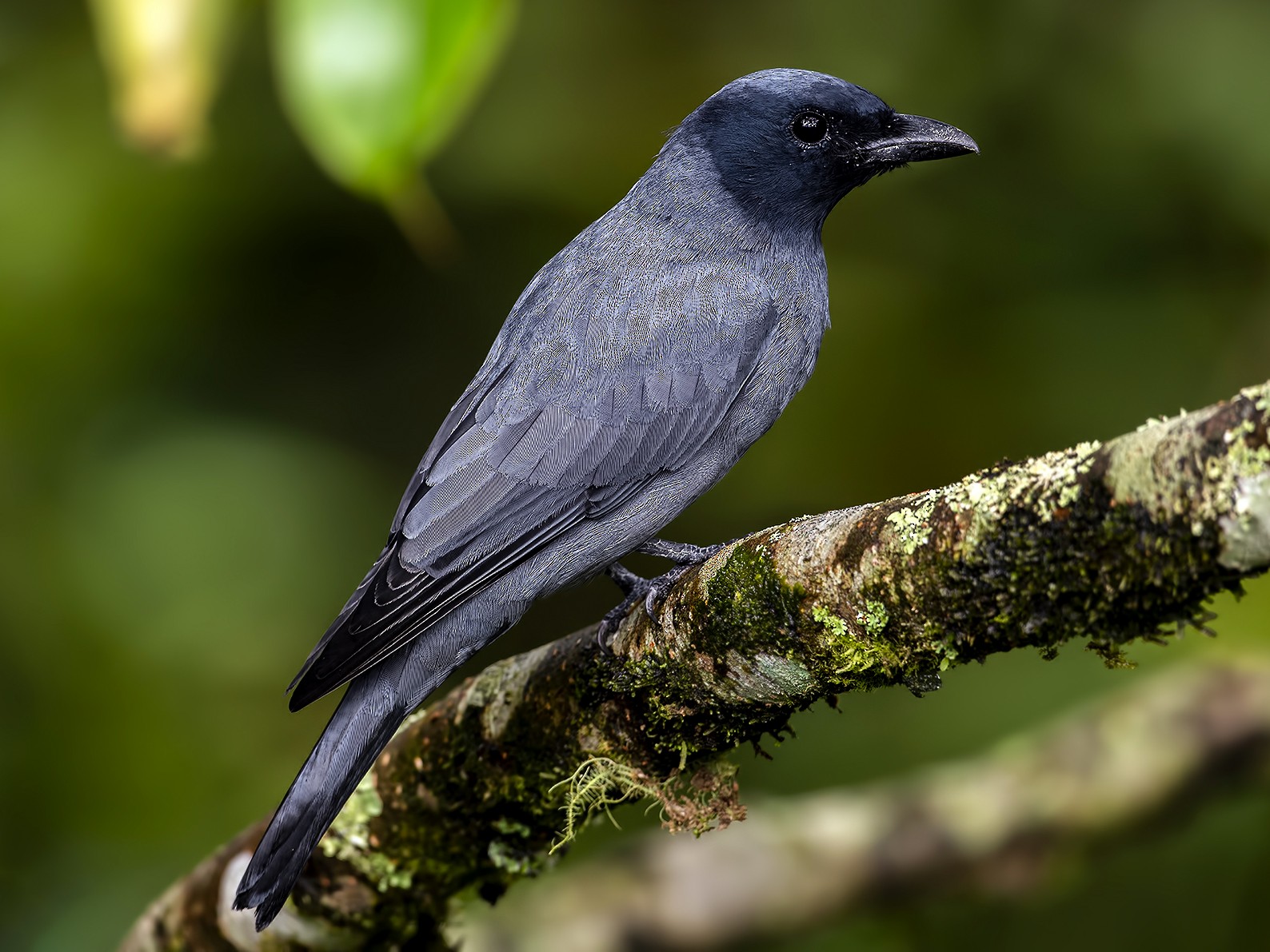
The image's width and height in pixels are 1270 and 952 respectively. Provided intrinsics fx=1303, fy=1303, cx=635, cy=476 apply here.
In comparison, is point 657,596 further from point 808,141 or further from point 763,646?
point 808,141

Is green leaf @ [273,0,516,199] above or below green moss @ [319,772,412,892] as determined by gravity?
above

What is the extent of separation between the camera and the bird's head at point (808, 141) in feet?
11.2

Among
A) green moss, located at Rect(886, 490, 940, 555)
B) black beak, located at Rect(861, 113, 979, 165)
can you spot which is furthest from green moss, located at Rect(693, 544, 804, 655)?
black beak, located at Rect(861, 113, 979, 165)

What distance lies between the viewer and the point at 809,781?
438 centimetres

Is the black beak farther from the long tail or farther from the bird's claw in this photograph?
the long tail

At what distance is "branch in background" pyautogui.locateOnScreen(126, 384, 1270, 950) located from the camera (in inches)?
61.4

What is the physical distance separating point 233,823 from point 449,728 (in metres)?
1.83

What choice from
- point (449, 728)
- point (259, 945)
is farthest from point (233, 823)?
point (449, 728)

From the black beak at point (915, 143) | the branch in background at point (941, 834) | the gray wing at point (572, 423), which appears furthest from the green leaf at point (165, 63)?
the branch in background at point (941, 834)

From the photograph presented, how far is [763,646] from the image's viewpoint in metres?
2.07

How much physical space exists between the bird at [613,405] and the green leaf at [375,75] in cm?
94

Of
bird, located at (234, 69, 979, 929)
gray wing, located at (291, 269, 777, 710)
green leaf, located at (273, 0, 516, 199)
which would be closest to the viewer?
green leaf, located at (273, 0, 516, 199)

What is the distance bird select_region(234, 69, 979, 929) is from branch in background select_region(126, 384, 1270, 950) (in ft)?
0.56

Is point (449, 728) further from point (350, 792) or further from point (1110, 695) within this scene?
point (1110, 695)
